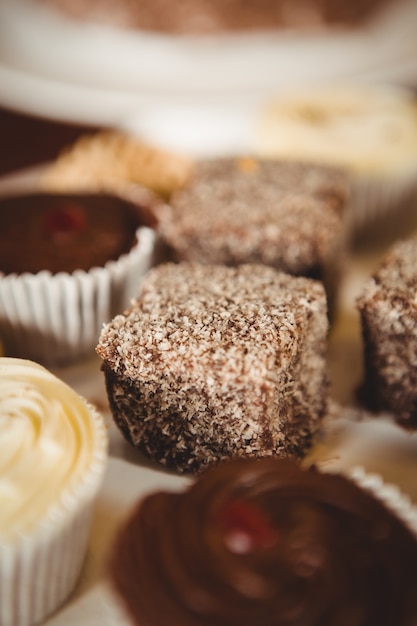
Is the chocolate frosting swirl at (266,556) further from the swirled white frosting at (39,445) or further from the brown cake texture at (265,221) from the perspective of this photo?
the brown cake texture at (265,221)

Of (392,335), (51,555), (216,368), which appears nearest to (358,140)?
(392,335)

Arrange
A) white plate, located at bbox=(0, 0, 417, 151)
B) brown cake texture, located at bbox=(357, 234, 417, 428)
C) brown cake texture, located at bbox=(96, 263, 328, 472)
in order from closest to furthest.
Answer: brown cake texture, located at bbox=(96, 263, 328, 472) < brown cake texture, located at bbox=(357, 234, 417, 428) < white plate, located at bbox=(0, 0, 417, 151)

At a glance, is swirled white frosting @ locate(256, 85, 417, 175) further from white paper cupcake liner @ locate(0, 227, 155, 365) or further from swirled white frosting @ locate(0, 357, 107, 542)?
swirled white frosting @ locate(0, 357, 107, 542)

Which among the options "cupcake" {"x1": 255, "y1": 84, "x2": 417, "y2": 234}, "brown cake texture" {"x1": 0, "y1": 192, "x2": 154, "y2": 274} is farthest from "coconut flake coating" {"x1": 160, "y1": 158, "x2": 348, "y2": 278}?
"cupcake" {"x1": 255, "y1": 84, "x2": 417, "y2": 234}

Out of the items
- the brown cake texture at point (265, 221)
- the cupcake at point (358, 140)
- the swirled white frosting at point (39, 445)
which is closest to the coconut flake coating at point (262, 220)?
the brown cake texture at point (265, 221)

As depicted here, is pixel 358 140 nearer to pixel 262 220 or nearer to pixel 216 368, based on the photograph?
pixel 262 220

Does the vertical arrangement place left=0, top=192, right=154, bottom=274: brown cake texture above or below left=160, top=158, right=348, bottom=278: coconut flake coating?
below

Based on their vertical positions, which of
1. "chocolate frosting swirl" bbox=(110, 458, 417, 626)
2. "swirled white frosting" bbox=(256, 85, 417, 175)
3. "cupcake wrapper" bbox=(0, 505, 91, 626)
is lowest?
"cupcake wrapper" bbox=(0, 505, 91, 626)
